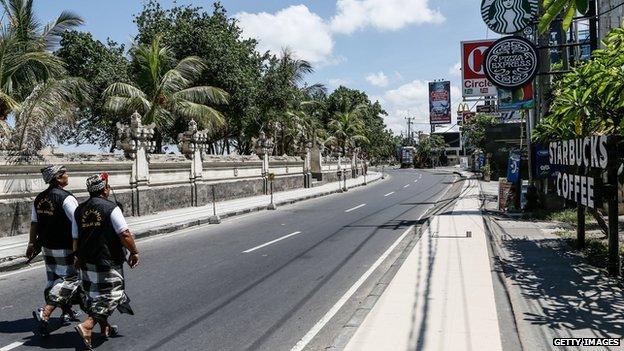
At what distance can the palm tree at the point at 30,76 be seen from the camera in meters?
15.3

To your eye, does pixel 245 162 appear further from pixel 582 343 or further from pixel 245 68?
pixel 582 343

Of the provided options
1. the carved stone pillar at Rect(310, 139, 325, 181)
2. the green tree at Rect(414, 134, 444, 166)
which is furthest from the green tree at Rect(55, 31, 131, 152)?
the green tree at Rect(414, 134, 444, 166)

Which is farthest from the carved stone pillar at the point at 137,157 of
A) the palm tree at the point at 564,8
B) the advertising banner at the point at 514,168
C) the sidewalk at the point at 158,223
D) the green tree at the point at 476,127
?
the green tree at the point at 476,127

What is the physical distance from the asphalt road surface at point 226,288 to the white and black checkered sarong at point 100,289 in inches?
18.0

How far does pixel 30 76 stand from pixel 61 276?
14.0 m

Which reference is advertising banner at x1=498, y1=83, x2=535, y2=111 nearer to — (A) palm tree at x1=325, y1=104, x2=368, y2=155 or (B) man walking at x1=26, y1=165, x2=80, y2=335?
(B) man walking at x1=26, y1=165, x2=80, y2=335

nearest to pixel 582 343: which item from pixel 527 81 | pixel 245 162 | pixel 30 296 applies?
pixel 30 296

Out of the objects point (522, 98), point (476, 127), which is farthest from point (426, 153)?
point (522, 98)

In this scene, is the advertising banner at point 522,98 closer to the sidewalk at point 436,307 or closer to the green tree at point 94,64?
the sidewalk at point 436,307

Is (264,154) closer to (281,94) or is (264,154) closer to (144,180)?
(281,94)

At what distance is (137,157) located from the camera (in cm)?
1975

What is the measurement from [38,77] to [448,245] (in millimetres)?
14928

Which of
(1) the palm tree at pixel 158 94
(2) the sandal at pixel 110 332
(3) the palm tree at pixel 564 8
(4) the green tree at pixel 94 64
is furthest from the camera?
(4) the green tree at pixel 94 64

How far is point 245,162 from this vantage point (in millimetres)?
29594
